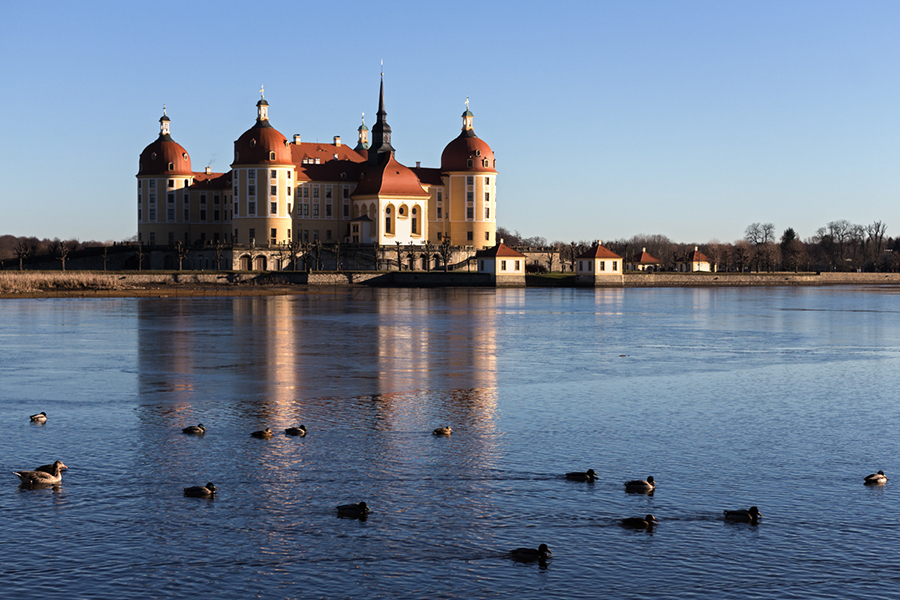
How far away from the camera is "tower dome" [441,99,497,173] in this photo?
121 metres

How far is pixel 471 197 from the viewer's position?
121 m

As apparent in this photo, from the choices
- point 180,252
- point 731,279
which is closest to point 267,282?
point 180,252

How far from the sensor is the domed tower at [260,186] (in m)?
111

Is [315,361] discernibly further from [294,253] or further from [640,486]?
[294,253]

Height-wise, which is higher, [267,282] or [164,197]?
[164,197]

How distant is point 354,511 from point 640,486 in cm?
445

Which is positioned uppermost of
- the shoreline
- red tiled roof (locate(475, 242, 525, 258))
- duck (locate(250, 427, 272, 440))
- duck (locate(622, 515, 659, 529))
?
red tiled roof (locate(475, 242, 525, 258))

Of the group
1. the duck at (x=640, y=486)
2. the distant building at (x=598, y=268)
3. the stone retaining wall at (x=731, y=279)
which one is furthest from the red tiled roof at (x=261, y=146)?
the duck at (x=640, y=486)

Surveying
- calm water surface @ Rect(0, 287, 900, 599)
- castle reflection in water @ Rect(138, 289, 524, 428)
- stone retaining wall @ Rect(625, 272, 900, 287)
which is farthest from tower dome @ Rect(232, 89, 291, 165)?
calm water surface @ Rect(0, 287, 900, 599)

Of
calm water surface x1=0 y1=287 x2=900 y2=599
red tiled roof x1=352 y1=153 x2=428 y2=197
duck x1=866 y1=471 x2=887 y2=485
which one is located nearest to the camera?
calm water surface x1=0 y1=287 x2=900 y2=599

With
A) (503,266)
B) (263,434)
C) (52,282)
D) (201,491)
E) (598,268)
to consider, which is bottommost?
(201,491)

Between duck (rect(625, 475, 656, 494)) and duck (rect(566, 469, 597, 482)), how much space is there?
685mm

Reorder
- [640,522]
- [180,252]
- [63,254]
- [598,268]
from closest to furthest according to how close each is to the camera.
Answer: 1. [640,522]
2. [63,254]
3. [180,252]
4. [598,268]

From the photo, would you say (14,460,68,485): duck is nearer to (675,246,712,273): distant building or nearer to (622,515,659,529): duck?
(622,515,659,529): duck
